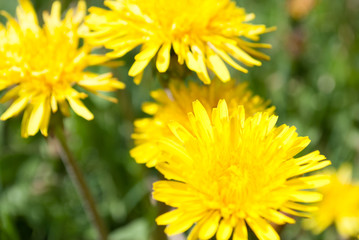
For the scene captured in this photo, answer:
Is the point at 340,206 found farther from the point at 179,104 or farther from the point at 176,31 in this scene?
the point at 176,31

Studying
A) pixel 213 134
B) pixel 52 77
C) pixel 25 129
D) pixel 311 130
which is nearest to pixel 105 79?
pixel 52 77

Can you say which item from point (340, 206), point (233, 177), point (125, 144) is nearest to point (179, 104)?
point (233, 177)

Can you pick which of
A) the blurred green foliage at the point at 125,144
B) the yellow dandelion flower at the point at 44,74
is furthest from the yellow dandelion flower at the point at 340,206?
the yellow dandelion flower at the point at 44,74

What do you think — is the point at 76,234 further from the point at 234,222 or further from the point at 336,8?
the point at 336,8

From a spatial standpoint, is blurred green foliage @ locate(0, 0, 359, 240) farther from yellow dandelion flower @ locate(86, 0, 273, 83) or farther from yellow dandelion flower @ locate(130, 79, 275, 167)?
yellow dandelion flower @ locate(86, 0, 273, 83)

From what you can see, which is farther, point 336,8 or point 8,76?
point 336,8

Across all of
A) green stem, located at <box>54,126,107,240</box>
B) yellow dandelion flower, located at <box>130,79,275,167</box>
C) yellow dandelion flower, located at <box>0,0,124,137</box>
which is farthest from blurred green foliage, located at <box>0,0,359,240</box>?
yellow dandelion flower, located at <box>0,0,124,137</box>
